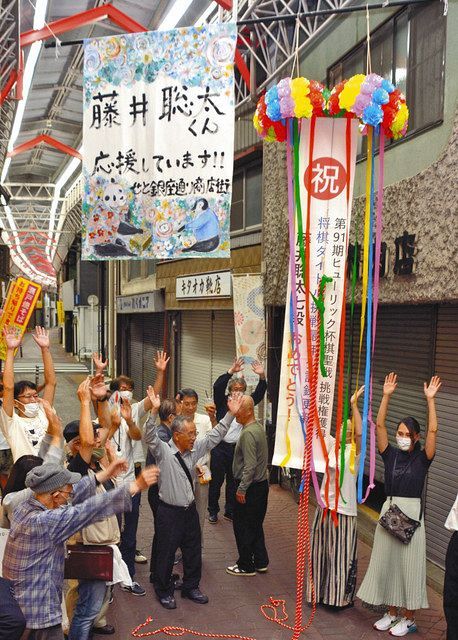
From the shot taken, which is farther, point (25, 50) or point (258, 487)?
point (25, 50)

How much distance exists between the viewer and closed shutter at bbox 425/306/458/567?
6.49 metres

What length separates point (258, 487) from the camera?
6527mm

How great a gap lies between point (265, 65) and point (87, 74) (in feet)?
17.0

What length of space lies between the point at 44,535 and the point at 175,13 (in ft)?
35.7

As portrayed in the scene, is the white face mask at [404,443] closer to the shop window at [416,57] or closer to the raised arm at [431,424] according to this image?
the raised arm at [431,424]

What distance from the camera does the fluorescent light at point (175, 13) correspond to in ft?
37.7

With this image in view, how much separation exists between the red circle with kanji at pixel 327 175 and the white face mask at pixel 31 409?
11.7ft

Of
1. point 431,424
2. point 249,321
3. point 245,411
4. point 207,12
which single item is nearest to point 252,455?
point 245,411

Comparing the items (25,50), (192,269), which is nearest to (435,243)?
(192,269)

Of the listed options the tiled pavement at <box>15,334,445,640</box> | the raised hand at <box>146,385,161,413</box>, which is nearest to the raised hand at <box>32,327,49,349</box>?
the raised hand at <box>146,385,161,413</box>

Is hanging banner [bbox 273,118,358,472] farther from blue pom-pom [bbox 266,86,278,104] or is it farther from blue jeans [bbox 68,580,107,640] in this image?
blue jeans [bbox 68,580,107,640]

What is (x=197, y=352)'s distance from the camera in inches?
569

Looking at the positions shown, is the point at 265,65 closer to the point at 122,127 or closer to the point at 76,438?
the point at 122,127

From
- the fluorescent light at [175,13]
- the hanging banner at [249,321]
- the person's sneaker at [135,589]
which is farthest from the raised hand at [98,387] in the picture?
the fluorescent light at [175,13]
